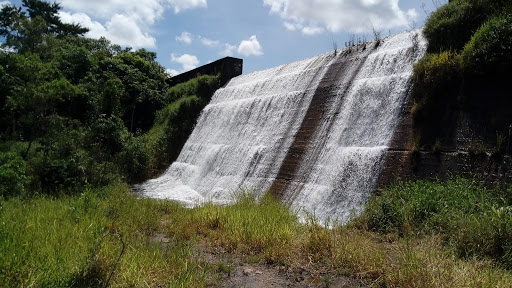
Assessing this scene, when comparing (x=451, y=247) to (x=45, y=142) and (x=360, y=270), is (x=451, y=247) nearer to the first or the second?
(x=360, y=270)

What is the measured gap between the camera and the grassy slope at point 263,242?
3.49 meters

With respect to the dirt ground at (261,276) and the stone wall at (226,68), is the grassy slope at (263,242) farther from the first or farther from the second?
the stone wall at (226,68)

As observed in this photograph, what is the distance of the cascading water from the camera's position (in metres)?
7.96

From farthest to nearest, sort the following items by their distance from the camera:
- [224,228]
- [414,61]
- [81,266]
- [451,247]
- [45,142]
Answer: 1. [45,142]
2. [414,61]
3. [224,228]
4. [451,247]
5. [81,266]

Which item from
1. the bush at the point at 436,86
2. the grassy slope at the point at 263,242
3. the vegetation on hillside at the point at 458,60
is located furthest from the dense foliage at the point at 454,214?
the bush at the point at 436,86

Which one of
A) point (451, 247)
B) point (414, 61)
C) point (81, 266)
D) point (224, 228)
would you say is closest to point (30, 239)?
point (81, 266)

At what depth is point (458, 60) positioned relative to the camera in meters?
7.32

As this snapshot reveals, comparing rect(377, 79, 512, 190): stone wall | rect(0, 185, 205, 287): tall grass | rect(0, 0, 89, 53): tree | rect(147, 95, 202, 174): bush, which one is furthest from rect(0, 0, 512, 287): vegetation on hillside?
rect(0, 0, 89, 53): tree

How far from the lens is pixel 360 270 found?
4.02 m

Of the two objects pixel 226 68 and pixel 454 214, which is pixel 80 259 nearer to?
pixel 454 214

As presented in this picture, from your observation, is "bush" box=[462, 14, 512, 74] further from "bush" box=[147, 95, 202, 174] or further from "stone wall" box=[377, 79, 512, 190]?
"bush" box=[147, 95, 202, 174]

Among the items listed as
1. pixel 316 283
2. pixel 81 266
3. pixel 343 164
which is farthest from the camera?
pixel 343 164

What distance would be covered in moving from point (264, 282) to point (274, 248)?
0.70 m

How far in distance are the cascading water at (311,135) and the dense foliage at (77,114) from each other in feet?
7.81
